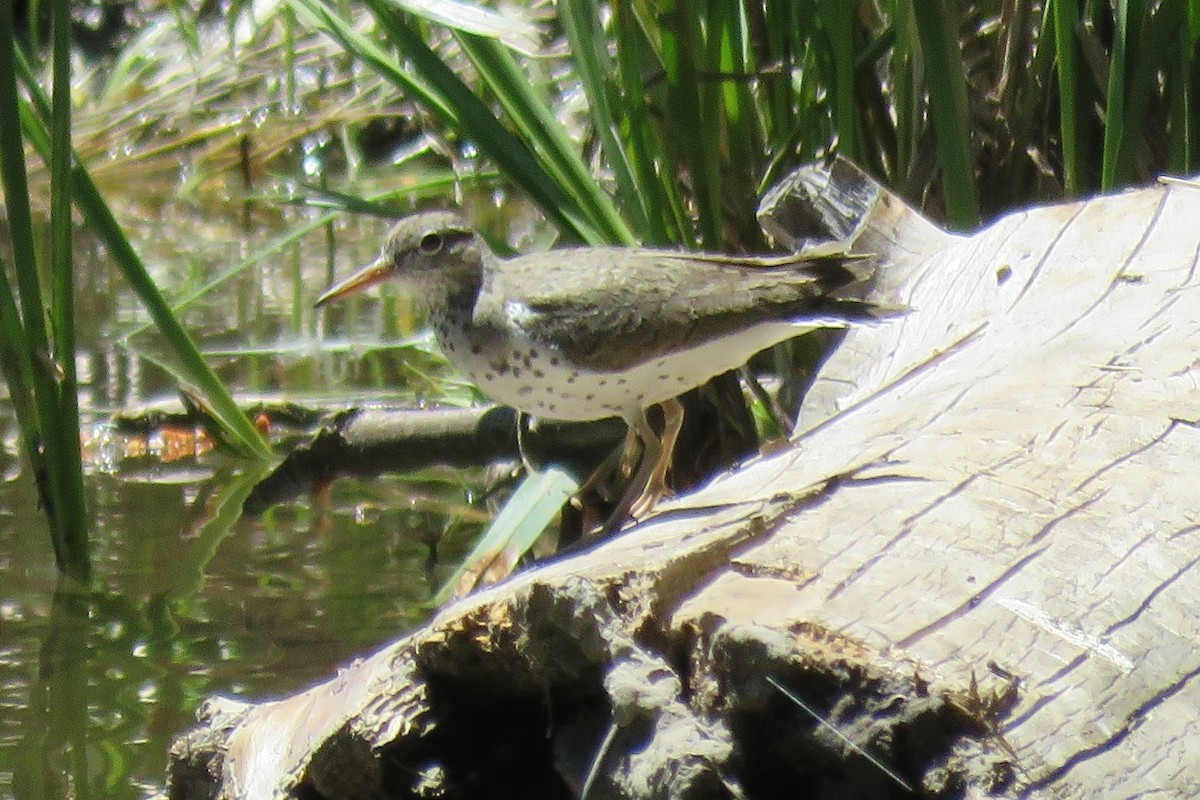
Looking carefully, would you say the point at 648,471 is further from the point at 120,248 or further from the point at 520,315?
the point at 120,248

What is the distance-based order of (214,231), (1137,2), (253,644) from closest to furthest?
(1137,2) → (253,644) → (214,231)

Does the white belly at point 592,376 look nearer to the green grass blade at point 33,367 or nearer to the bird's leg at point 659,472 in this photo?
the bird's leg at point 659,472

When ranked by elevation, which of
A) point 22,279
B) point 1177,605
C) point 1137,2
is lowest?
point 1177,605

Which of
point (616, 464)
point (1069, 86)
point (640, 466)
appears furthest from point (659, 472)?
point (1069, 86)

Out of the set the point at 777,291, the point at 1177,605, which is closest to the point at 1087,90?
the point at 777,291

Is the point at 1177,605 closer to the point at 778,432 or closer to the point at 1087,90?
the point at 778,432

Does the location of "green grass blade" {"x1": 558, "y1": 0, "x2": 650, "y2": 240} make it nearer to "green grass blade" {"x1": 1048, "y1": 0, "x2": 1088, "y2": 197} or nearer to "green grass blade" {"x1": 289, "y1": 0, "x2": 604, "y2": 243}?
"green grass blade" {"x1": 289, "y1": 0, "x2": 604, "y2": 243}
